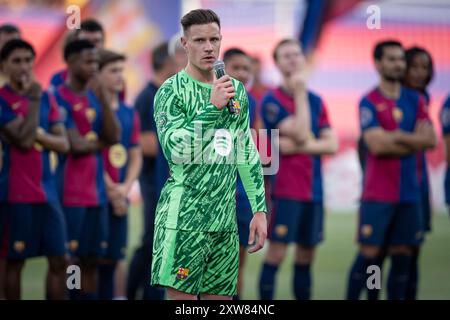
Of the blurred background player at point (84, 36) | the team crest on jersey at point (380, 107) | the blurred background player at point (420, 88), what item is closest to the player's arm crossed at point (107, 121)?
the blurred background player at point (84, 36)

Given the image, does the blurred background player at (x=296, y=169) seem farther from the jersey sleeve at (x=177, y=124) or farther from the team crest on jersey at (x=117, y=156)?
the jersey sleeve at (x=177, y=124)

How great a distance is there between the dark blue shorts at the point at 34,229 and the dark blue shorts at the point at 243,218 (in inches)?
51.1

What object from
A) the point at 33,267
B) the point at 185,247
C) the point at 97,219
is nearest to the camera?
the point at 185,247

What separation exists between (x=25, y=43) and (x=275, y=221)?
2.39m

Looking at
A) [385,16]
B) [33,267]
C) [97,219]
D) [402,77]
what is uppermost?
[385,16]

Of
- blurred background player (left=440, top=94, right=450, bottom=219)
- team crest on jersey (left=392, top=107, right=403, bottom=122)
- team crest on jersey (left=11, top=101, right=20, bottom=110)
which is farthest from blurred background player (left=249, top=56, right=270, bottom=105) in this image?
team crest on jersey (left=11, top=101, right=20, bottom=110)

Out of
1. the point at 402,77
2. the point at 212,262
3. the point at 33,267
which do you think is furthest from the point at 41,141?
the point at 33,267

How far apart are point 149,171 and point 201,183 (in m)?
3.58

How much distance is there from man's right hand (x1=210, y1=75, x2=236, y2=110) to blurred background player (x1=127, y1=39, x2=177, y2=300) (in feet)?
10.0

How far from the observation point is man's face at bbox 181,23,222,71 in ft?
14.7

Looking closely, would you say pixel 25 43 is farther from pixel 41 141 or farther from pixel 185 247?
pixel 185 247

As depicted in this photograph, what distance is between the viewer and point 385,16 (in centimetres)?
1479

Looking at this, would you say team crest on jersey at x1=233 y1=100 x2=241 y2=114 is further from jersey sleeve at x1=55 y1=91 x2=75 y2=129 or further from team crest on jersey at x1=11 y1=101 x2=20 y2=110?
jersey sleeve at x1=55 y1=91 x2=75 y2=129

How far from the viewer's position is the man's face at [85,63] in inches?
279
